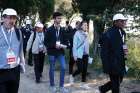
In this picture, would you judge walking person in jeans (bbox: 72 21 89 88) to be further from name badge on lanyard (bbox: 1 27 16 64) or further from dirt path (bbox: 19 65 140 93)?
name badge on lanyard (bbox: 1 27 16 64)

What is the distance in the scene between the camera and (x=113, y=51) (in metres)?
9.56

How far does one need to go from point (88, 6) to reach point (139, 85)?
5388 mm

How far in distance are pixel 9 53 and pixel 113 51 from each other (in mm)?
2716

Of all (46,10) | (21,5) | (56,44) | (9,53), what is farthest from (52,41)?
(46,10)

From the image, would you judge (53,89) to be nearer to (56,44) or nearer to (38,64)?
(56,44)

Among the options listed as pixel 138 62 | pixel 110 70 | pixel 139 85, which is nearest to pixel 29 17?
pixel 138 62

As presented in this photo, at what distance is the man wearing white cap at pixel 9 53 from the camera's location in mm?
7562

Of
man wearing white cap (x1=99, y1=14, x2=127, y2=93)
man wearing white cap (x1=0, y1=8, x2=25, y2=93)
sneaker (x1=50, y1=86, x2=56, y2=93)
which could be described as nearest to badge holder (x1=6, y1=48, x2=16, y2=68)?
man wearing white cap (x1=0, y1=8, x2=25, y2=93)

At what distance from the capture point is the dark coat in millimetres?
9539

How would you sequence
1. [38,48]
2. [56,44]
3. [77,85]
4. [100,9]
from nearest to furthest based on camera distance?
[56,44] → [77,85] → [38,48] → [100,9]

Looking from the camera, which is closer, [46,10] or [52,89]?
[52,89]

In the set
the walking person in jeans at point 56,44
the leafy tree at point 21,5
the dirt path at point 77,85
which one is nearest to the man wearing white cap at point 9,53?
the walking person in jeans at point 56,44

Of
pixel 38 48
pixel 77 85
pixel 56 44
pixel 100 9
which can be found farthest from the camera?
pixel 100 9

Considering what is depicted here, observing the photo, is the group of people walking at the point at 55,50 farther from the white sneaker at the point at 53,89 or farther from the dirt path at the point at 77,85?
the dirt path at the point at 77,85
